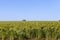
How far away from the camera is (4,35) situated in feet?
47.3

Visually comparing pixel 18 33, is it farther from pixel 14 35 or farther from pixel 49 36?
pixel 49 36

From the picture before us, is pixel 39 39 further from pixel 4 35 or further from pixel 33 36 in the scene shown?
pixel 4 35

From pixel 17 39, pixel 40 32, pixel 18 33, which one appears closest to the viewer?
pixel 17 39

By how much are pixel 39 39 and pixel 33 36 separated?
1.37 meters

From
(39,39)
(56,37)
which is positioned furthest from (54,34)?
(39,39)

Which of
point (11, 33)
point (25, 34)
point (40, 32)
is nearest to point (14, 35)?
point (11, 33)

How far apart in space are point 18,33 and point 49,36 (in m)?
2.45

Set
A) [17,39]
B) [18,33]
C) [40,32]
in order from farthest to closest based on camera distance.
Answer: [40,32], [18,33], [17,39]

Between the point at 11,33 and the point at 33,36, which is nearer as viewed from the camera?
the point at 11,33

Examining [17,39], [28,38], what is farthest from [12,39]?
[28,38]

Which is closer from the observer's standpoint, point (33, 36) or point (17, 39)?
point (17, 39)

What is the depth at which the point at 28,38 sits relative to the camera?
1490 centimetres

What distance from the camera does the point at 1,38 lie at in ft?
47.5

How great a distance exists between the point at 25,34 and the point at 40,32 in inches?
51.6
